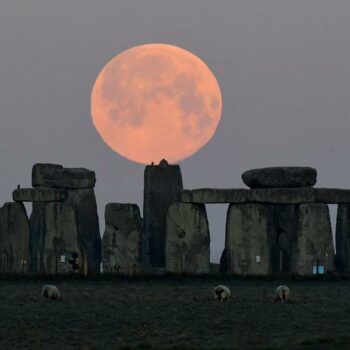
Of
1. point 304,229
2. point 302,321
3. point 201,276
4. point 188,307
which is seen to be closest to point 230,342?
point 302,321

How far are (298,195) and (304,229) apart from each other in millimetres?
1259

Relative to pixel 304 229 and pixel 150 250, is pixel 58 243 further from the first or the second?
pixel 304 229

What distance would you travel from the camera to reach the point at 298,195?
195 ft

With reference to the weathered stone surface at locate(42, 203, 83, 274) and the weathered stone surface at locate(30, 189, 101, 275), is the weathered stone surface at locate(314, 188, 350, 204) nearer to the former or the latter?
the weathered stone surface at locate(30, 189, 101, 275)

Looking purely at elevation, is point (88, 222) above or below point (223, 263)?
above

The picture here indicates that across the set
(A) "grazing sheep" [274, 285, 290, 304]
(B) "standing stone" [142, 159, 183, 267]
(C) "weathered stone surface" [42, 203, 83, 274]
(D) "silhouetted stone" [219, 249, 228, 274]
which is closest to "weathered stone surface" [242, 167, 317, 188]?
(D) "silhouetted stone" [219, 249, 228, 274]

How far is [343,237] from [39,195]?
11756 mm

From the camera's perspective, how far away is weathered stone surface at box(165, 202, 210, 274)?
59.9m

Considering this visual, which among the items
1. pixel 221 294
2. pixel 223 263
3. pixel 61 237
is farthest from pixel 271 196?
pixel 221 294

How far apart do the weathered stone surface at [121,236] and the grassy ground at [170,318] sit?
1146cm

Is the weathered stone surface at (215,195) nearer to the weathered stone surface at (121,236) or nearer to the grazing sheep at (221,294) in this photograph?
the weathered stone surface at (121,236)

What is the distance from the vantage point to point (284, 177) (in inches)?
2379

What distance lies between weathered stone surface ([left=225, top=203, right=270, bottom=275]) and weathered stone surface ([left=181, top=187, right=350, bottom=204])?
35 cm

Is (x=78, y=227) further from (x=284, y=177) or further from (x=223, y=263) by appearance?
(x=284, y=177)
